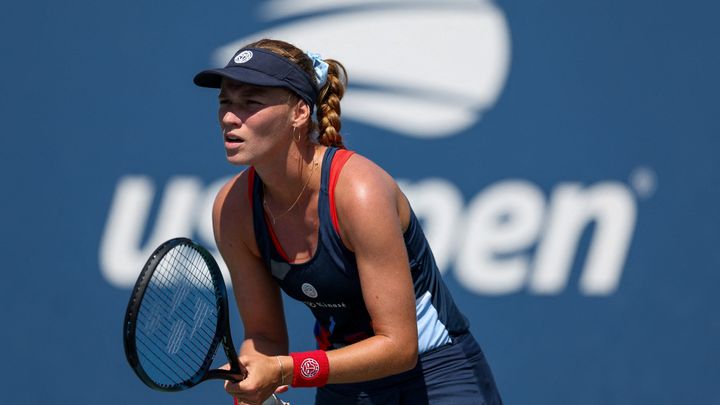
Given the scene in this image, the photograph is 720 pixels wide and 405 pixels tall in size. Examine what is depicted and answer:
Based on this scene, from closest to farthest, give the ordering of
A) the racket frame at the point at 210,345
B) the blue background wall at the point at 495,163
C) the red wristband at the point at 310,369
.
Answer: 1. the racket frame at the point at 210,345
2. the red wristband at the point at 310,369
3. the blue background wall at the point at 495,163

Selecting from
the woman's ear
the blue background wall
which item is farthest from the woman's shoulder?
the blue background wall

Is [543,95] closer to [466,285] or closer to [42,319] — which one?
[466,285]

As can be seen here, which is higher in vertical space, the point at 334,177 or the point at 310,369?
the point at 334,177

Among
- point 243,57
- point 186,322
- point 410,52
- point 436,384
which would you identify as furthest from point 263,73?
point 410,52

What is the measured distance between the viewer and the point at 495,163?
376 cm

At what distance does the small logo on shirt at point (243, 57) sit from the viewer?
2.22 m

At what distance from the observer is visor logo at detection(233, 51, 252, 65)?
7.27 feet

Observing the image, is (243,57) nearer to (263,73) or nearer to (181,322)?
(263,73)

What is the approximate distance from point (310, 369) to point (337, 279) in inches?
9.2

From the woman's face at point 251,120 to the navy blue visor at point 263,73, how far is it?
0.10 ft

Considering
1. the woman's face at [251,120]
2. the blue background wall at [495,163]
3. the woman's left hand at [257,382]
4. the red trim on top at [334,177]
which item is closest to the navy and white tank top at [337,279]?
the red trim on top at [334,177]

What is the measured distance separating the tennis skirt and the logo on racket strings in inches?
13.4

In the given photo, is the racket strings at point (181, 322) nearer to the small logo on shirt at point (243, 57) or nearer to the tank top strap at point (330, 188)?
the tank top strap at point (330, 188)

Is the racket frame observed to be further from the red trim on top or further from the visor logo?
the visor logo
